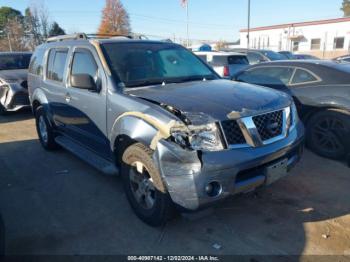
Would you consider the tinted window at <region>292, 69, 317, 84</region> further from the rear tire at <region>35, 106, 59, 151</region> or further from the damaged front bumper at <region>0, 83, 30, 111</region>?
the damaged front bumper at <region>0, 83, 30, 111</region>

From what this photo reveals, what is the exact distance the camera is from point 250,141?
2.88 metres

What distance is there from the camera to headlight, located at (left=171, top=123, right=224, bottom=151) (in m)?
2.72

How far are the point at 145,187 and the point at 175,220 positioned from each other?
52cm

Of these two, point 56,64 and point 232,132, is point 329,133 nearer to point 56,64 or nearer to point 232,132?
point 232,132

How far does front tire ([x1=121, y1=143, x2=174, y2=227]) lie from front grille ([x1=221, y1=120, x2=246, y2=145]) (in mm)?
705

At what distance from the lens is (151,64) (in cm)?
410

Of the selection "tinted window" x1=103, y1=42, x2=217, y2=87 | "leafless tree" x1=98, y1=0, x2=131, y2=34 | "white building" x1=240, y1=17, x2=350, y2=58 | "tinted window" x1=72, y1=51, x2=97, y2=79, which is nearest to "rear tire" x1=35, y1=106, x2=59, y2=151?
"tinted window" x1=72, y1=51, x2=97, y2=79

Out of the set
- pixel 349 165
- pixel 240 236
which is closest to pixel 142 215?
pixel 240 236

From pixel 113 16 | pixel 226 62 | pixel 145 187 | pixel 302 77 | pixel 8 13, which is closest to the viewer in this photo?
pixel 145 187

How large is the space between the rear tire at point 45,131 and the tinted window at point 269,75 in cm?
378

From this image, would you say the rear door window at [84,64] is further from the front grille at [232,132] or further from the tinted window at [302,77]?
the tinted window at [302,77]

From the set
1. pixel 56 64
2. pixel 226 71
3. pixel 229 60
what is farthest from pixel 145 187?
pixel 229 60

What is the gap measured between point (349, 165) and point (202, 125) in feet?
10.2

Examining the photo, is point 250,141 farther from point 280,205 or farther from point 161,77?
point 161,77
